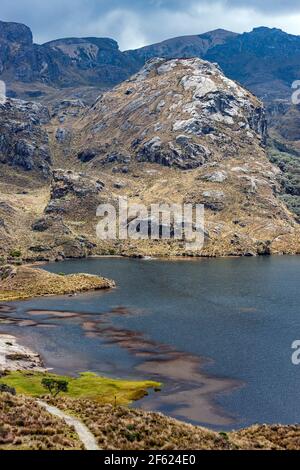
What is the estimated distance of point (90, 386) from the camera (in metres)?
116

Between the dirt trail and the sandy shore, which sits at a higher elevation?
the dirt trail

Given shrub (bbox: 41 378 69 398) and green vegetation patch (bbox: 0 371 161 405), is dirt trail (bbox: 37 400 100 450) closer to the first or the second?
shrub (bbox: 41 378 69 398)

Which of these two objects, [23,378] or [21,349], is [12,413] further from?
[21,349]

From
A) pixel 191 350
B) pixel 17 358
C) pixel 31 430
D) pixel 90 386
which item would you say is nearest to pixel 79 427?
pixel 31 430

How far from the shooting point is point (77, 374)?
4961 inches

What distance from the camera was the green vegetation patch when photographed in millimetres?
108375

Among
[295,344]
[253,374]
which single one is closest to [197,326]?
[295,344]

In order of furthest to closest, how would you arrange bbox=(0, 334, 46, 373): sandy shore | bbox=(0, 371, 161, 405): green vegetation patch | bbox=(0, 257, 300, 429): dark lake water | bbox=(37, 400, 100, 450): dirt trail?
1. bbox=(0, 334, 46, 373): sandy shore
2. bbox=(0, 371, 161, 405): green vegetation patch
3. bbox=(0, 257, 300, 429): dark lake water
4. bbox=(37, 400, 100, 450): dirt trail

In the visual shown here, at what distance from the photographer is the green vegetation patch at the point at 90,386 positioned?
10838cm

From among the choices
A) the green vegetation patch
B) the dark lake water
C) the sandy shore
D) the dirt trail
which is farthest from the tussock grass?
the sandy shore

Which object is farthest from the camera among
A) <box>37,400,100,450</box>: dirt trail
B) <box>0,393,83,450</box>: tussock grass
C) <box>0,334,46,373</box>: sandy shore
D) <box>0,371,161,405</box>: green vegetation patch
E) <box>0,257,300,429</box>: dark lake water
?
<box>0,334,46,373</box>: sandy shore

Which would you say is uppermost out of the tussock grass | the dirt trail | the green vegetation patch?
the tussock grass
